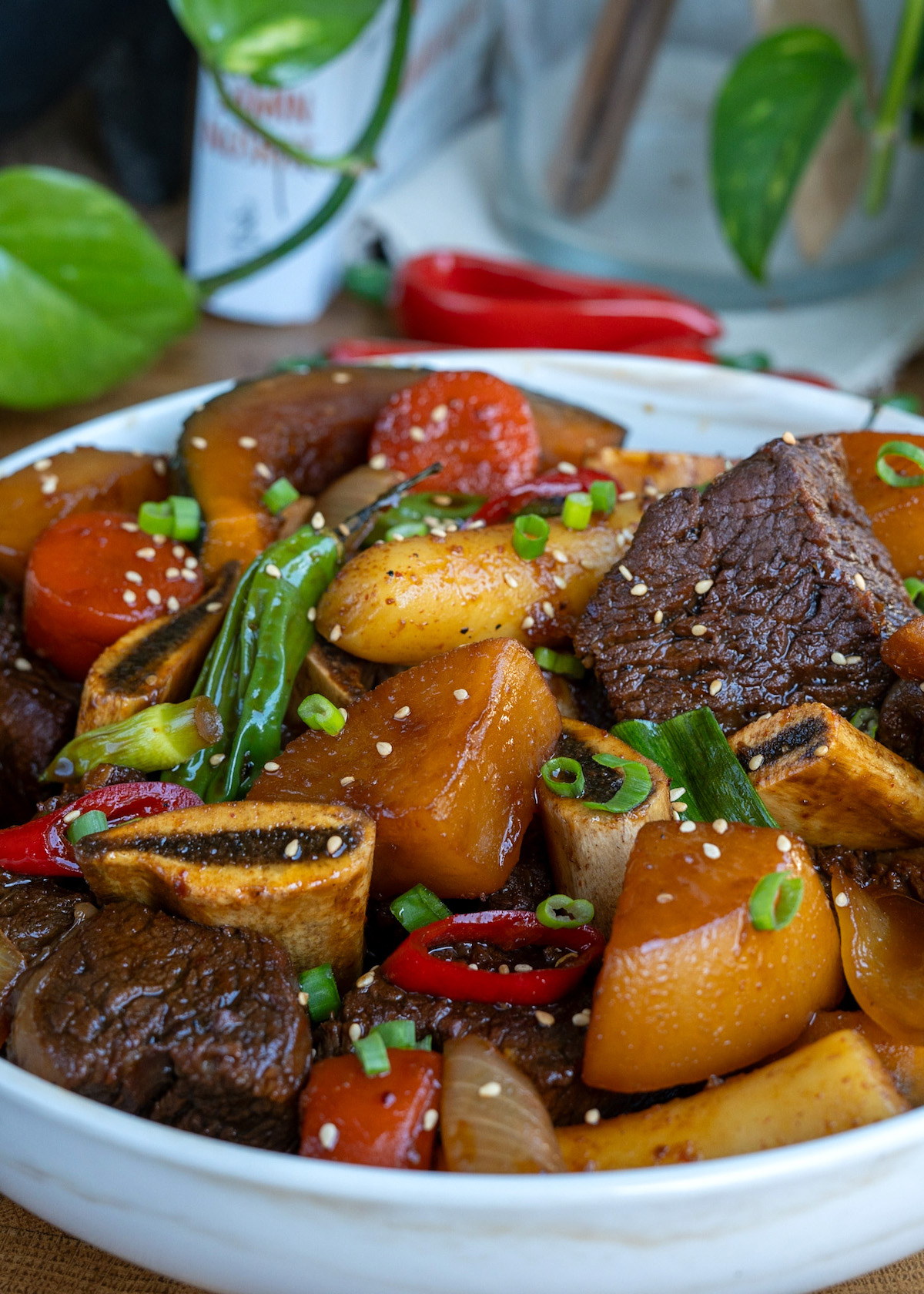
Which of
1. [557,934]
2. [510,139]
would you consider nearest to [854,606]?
[557,934]

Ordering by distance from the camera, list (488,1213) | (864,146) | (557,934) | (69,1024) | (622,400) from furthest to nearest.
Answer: (864,146)
(622,400)
(557,934)
(69,1024)
(488,1213)

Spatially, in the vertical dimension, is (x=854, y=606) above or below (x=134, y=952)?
above

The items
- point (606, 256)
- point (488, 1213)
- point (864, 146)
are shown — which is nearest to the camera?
point (488, 1213)

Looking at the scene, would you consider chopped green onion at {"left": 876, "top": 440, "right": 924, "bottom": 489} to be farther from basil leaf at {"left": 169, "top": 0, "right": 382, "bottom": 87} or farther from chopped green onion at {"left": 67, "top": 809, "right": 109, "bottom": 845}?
basil leaf at {"left": 169, "top": 0, "right": 382, "bottom": 87}

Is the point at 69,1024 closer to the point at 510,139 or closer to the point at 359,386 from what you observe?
the point at 359,386

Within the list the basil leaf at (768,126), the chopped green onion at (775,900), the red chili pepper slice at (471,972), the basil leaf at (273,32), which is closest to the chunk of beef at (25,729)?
the red chili pepper slice at (471,972)

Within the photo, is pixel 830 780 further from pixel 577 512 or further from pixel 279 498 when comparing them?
pixel 279 498

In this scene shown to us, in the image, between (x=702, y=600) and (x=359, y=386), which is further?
(x=359, y=386)
